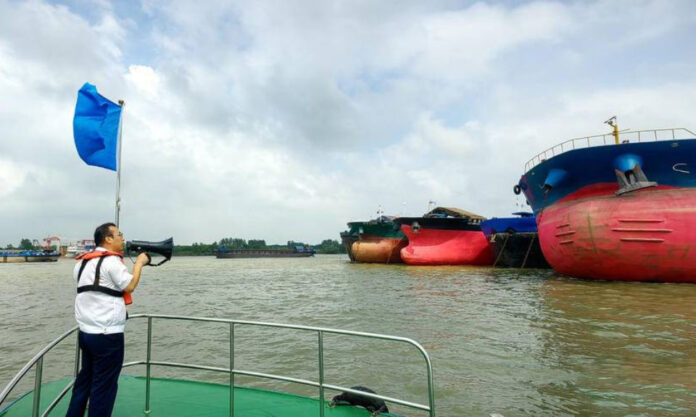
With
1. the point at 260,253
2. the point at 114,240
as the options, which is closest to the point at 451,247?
the point at 114,240

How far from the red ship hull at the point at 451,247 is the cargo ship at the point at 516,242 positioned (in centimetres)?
226

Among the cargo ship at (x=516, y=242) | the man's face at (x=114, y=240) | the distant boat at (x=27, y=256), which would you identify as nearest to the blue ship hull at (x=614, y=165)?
the cargo ship at (x=516, y=242)

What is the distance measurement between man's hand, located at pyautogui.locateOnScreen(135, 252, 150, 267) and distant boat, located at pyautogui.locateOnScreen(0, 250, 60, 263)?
329 feet

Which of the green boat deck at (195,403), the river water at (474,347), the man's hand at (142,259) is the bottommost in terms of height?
the river water at (474,347)

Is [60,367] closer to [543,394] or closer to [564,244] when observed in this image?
[543,394]

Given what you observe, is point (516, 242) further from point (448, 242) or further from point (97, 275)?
point (97, 275)

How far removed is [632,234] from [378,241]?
29411mm

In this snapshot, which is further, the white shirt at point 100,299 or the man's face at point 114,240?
→ the man's face at point 114,240

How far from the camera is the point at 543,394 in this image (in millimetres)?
5586

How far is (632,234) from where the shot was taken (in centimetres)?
1534

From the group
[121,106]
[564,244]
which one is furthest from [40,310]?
[564,244]

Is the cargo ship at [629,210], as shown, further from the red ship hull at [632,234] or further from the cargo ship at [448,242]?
the cargo ship at [448,242]

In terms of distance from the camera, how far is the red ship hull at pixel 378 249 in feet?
138

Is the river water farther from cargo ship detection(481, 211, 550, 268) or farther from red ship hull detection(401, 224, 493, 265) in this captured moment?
red ship hull detection(401, 224, 493, 265)
